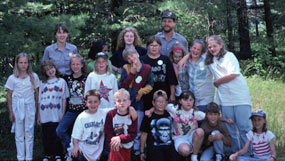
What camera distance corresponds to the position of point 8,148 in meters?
6.05

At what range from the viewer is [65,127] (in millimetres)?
4699

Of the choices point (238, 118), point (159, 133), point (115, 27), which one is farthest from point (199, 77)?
point (115, 27)

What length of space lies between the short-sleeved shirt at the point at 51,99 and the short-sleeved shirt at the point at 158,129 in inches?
55.7

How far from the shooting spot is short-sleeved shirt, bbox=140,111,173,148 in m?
4.48

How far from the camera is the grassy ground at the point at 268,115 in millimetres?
5555

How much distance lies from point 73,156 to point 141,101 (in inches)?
49.8

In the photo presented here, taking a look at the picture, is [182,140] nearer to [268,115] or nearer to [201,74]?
[201,74]

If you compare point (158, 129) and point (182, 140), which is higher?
point (158, 129)

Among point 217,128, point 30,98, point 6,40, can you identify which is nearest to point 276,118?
point 217,128

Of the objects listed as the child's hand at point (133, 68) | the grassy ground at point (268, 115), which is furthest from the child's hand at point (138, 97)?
the grassy ground at point (268, 115)

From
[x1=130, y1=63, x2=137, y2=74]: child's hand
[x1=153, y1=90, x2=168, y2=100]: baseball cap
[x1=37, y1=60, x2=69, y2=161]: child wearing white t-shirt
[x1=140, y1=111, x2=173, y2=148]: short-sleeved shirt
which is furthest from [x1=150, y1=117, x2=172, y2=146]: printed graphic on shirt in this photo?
[x1=37, y1=60, x2=69, y2=161]: child wearing white t-shirt

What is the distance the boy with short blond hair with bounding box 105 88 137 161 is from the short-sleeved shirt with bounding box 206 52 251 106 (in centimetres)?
140

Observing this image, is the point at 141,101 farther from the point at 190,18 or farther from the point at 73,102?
the point at 190,18

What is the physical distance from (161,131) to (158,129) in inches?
2.0
